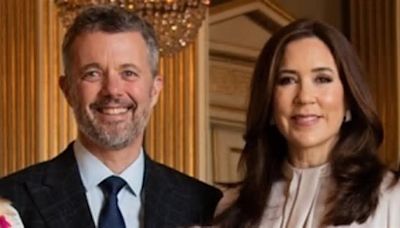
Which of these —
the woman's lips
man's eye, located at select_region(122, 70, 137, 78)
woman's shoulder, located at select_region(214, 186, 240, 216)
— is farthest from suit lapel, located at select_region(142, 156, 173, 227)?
the woman's lips

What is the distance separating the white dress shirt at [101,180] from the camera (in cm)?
262

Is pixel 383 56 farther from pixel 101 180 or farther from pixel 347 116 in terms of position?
pixel 101 180

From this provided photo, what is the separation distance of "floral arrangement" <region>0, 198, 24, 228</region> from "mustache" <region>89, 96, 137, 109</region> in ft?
0.92

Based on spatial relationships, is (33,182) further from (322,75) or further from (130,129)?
(322,75)

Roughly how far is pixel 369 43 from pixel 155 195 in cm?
321

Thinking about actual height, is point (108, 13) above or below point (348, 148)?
above

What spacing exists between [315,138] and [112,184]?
0.42 meters

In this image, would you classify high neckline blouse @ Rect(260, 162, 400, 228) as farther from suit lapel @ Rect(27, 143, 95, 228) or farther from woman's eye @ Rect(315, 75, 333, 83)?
suit lapel @ Rect(27, 143, 95, 228)

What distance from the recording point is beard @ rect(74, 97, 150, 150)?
2.58 m

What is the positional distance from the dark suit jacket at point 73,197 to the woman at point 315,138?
9cm

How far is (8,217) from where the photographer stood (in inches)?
94.3

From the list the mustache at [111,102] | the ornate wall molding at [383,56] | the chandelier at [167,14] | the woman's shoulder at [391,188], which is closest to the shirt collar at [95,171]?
the mustache at [111,102]

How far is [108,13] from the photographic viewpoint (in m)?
2.66

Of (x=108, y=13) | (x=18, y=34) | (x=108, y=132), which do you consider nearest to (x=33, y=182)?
(x=108, y=132)
